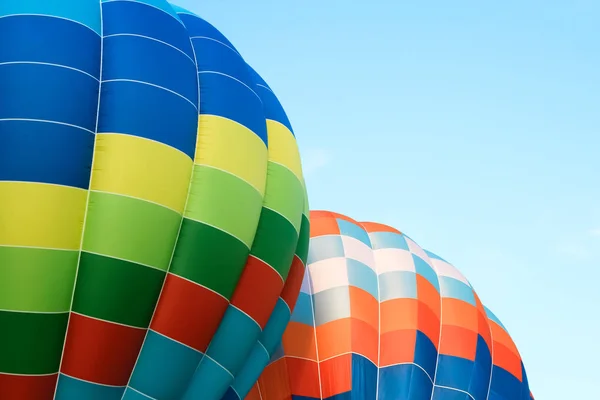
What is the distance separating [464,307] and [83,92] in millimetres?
5462

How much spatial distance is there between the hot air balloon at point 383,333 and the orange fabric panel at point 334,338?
0.01 meters

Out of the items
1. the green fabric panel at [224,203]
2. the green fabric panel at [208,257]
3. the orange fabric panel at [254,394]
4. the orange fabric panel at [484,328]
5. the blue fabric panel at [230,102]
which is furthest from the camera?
the orange fabric panel at [484,328]

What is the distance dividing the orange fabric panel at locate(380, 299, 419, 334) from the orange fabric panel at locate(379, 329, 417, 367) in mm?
67

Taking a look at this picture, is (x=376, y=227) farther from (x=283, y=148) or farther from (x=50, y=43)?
(x=50, y=43)

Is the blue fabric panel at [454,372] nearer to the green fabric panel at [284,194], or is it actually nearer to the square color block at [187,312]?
the green fabric panel at [284,194]

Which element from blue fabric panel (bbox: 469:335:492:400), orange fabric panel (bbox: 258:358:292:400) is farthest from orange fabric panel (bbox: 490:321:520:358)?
orange fabric panel (bbox: 258:358:292:400)

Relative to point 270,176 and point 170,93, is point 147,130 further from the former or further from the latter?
point 270,176

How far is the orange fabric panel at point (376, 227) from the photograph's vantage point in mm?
10640

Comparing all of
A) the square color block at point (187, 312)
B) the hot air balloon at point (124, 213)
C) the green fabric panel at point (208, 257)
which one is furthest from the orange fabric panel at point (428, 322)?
the square color block at point (187, 312)

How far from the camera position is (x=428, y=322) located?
375 inches

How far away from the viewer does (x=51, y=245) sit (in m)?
5.95

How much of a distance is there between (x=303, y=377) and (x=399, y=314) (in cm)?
133

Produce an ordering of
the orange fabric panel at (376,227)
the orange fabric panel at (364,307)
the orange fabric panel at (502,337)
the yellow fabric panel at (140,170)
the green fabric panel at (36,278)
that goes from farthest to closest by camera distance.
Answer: the orange fabric panel at (376,227) < the orange fabric panel at (502,337) < the orange fabric panel at (364,307) < the yellow fabric panel at (140,170) < the green fabric panel at (36,278)

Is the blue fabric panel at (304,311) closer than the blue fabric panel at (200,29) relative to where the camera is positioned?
No
